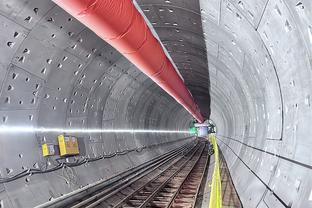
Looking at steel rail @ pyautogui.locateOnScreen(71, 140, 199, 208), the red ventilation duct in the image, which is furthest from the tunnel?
the red ventilation duct

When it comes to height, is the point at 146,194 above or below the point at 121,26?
below

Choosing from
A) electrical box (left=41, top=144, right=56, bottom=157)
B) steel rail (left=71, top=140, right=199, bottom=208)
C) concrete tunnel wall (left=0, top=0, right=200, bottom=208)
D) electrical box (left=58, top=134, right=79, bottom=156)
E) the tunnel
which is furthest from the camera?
electrical box (left=58, top=134, right=79, bottom=156)

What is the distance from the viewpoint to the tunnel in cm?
471

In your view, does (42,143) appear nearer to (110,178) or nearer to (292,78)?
(110,178)

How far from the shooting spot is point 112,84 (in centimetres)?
1423

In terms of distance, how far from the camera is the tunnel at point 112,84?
471cm

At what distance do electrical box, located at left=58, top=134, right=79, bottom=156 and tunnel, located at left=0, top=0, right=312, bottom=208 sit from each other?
18 cm

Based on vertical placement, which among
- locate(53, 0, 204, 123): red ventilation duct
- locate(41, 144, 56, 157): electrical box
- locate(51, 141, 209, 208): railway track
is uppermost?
locate(53, 0, 204, 123): red ventilation duct

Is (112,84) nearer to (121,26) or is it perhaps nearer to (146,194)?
(146,194)

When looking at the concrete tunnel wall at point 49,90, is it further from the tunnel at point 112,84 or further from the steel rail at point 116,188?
the steel rail at point 116,188

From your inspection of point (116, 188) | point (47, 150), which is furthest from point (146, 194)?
point (47, 150)

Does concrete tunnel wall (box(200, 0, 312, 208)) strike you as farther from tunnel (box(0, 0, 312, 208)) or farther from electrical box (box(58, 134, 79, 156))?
electrical box (box(58, 134, 79, 156))

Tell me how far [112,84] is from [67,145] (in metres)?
4.10

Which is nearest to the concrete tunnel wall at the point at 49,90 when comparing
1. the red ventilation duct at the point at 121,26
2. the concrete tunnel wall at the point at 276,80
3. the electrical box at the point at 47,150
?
the electrical box at the point at 47,150
